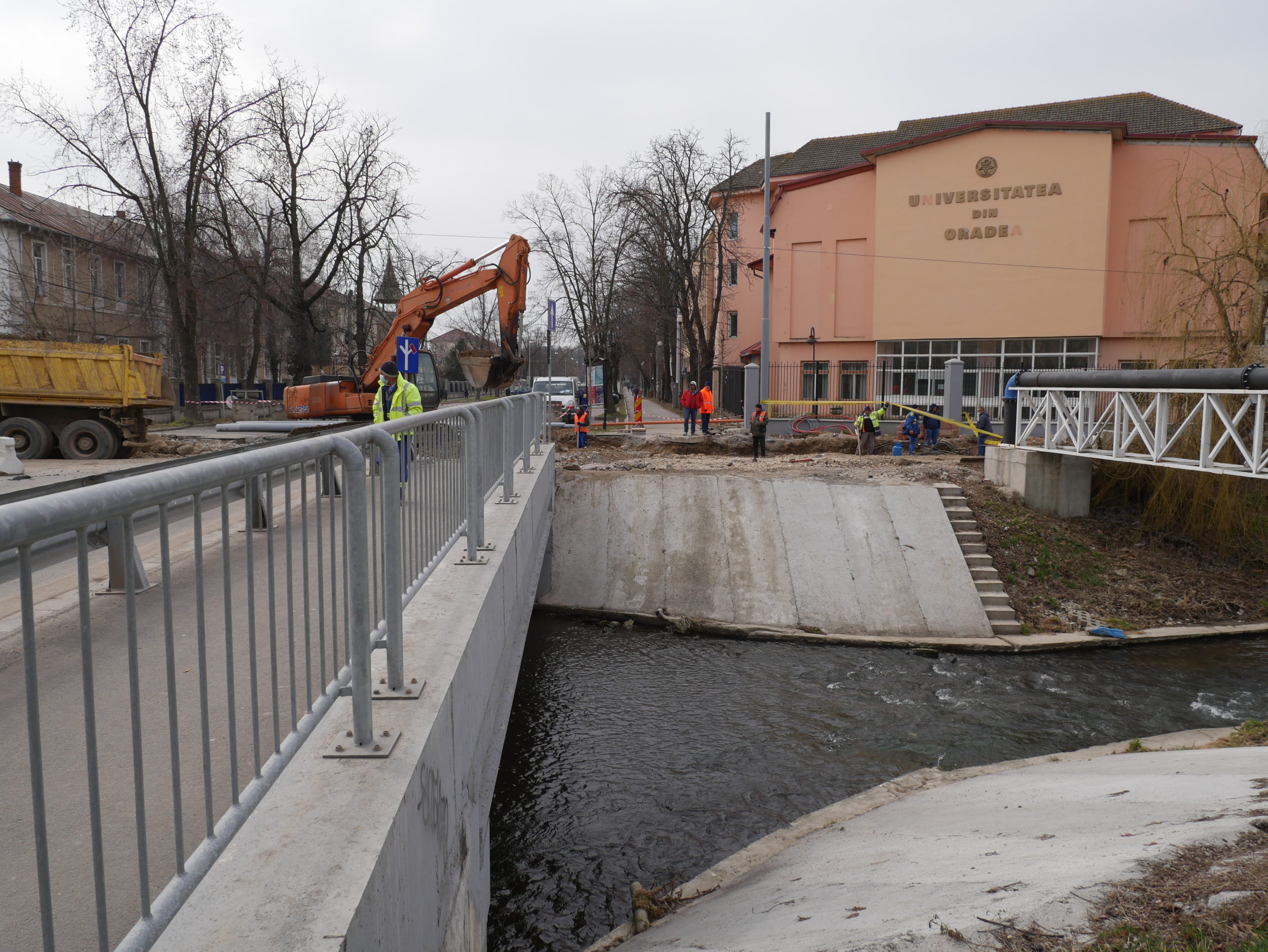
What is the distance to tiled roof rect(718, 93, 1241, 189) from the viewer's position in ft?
111

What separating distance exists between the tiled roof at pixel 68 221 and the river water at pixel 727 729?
27316 millimetres

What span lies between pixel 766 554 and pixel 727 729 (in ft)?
20.3

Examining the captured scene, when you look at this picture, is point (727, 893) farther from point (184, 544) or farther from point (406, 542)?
point (184, 544)

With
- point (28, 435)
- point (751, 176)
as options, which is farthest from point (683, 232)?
point (28, 435)

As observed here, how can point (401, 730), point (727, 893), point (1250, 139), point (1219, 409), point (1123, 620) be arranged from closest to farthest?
1. point (401, 730)
2. point (727, 893)
3. point (1219, 409)
4. point (1123, 620)
5. point (1250, 139)

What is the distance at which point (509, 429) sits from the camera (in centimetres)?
924

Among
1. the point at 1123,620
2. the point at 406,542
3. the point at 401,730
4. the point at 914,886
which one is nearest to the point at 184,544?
the point at 401,730

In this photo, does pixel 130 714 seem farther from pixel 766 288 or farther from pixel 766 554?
pixel 766 288

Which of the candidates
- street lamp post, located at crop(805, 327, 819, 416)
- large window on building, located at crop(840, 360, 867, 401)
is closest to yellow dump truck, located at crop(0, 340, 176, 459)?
street lamp post, located at crop(805, 327, 819, 416)

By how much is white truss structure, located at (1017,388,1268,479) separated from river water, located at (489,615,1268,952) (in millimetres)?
3069

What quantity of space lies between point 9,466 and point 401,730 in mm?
14248

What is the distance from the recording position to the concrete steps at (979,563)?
15242 mm

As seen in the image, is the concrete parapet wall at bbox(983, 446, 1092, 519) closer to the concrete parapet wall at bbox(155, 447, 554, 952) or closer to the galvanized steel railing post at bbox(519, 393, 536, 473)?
the galvanized steel railing post at bbox(519, 393, 536, 473)

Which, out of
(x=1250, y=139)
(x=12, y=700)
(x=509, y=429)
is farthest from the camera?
(x=1250, y=139)
